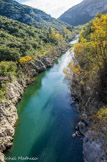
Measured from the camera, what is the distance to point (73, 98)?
25562 mm

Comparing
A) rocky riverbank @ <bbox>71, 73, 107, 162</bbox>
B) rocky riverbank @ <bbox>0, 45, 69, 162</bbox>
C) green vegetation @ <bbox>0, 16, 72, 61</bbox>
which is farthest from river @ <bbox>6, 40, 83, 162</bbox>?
green vegetation @ <bbox>0, 16, 72, 61</bbox>

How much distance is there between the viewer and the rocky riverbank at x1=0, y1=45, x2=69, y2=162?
17.7m

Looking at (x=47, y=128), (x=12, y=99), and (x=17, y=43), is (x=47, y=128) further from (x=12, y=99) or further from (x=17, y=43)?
(x=17, y=43)

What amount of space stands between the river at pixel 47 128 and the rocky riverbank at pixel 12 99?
119 cm

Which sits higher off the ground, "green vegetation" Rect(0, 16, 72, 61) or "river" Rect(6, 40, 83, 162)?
"green vegetation" Rect(0, 16, 72, 61)

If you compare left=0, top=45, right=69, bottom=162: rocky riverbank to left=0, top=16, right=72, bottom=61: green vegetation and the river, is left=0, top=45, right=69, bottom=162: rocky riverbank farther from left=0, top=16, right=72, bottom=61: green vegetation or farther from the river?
left=0, top=16, right=72, bottom=61: green vegetation

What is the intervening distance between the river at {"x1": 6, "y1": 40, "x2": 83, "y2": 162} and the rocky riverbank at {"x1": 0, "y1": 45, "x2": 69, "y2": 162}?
3.92 feet

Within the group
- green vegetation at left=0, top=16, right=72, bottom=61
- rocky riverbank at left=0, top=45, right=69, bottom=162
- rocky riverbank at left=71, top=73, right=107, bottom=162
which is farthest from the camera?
green vegetation at left=0, top=16, right=72, bottom=61

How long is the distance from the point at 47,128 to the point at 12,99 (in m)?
12.3

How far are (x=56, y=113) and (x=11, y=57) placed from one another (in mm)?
28983

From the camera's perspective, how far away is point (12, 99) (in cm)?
2731

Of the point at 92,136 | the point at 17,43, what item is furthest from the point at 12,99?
the point at 17,43

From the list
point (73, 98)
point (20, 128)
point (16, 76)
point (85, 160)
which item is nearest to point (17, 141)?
point (20, 128)

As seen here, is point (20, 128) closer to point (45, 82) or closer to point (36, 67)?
point (45, 82)
